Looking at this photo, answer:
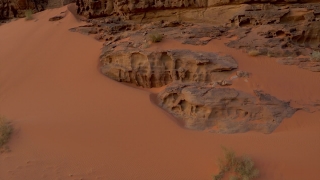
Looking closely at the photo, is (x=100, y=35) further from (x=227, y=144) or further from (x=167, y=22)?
(x=227, y=144)

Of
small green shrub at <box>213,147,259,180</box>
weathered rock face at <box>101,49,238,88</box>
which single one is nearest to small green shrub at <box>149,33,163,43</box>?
weathered rock face at <box>101,49,238,88</box>

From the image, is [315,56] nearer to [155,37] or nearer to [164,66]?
[164,66]

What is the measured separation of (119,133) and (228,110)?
238cm

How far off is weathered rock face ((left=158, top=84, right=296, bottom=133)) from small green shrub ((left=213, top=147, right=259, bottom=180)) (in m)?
1.07

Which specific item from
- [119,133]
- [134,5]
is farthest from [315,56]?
[134,5]

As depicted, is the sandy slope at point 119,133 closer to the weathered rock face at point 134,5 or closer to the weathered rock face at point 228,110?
the weathered rock face at point 228,110

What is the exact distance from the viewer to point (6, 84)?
348 inches

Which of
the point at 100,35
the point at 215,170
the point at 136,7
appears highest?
the point at 136,7

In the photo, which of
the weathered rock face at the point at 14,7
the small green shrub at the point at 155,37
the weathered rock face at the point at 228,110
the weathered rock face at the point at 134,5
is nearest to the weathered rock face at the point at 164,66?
the small green shrub at the point at 155,37

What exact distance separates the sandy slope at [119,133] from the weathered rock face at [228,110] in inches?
9.2

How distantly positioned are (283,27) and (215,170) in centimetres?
513

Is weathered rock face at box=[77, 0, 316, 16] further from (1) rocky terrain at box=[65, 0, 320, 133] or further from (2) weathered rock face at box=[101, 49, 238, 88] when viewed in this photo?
(2) weathered rock face at box=[101, 49, 238, 88]

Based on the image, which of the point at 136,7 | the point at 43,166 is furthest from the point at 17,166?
the point at 136,7

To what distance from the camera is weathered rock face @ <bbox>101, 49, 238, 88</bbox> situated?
7.40 meters
